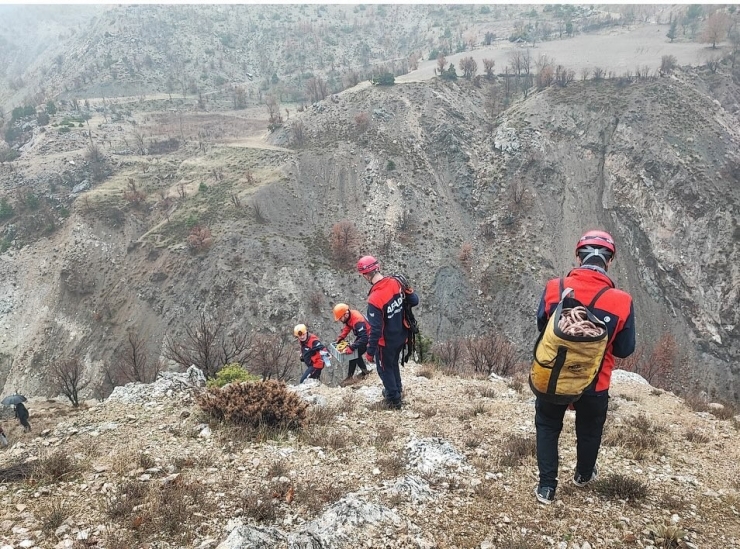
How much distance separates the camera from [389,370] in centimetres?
749

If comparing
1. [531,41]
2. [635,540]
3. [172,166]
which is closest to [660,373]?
[635,540]

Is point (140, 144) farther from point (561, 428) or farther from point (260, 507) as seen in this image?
point (561, 428)

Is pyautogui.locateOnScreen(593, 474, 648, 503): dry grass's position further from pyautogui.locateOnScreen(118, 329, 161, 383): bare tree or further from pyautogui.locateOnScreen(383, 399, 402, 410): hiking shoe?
pyautogui.locateOnScreen(118, 329, 161, 383): bare tree

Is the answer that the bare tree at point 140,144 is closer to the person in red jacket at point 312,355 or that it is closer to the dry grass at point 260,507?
the person in red jacket at point 312,355

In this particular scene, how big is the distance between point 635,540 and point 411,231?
3967 cm

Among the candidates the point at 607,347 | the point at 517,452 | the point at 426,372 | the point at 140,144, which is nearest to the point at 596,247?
the point at 607,347

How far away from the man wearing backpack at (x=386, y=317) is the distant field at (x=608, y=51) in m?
59.1

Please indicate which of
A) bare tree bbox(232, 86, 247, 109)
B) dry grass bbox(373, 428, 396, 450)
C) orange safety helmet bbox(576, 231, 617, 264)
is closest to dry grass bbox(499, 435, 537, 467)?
dry grass bbox(373, 428, 396, 450)

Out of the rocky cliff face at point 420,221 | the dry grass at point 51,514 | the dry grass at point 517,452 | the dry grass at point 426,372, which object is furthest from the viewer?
the rocky cliff face at point 420,221

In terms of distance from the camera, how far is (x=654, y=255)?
40406 millimetres

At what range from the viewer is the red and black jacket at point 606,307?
398 cm

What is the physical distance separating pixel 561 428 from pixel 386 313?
3.27 m

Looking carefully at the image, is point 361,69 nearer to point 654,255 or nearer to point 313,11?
point 313,11

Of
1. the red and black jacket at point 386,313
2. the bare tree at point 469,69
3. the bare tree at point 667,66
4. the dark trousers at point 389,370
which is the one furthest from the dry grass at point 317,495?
the bare tree at point 667,66
